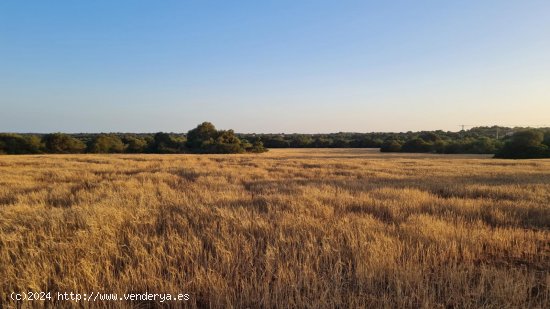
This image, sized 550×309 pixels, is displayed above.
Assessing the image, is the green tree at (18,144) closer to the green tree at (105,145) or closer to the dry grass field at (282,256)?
the green tree at (105,145)

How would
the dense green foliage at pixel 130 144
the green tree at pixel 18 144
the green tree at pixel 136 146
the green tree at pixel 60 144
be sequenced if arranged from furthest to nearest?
the green tree at pixel 136 146, the green tree at pixel 60 144, the dense green foliage at pixel 130 144, the green tree at pixel 18 144

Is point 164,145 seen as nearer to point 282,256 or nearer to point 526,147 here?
point 526,147

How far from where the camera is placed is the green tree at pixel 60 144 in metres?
61.8

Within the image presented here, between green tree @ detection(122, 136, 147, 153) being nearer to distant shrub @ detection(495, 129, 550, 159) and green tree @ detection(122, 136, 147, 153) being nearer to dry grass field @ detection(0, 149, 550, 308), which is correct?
dry grass field @ detection(0, 149, 550, 308)

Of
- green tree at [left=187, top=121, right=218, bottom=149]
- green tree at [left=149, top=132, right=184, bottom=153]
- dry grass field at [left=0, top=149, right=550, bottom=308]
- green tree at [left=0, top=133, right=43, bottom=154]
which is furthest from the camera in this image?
green tree at [left=187, top=121, right=218, bottom=149]

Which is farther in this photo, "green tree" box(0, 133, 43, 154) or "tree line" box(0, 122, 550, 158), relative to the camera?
"green tree" box(0, 133, 43, 154)

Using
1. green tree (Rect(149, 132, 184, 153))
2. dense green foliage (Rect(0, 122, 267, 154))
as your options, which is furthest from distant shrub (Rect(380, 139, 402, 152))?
green tree (Rect(149, 132, 184, 153))

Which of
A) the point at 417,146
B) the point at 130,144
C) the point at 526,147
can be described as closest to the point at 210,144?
the point at 130,144

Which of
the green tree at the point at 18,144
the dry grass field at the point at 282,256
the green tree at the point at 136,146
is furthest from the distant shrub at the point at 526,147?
the green tree at the point at 18,144

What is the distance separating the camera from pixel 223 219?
249 inches

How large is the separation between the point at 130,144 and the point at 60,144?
514 inches

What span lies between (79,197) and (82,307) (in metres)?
6.58

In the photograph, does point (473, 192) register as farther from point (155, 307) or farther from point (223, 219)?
point (155, 307)

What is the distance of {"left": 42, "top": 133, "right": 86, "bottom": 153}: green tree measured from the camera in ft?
203
